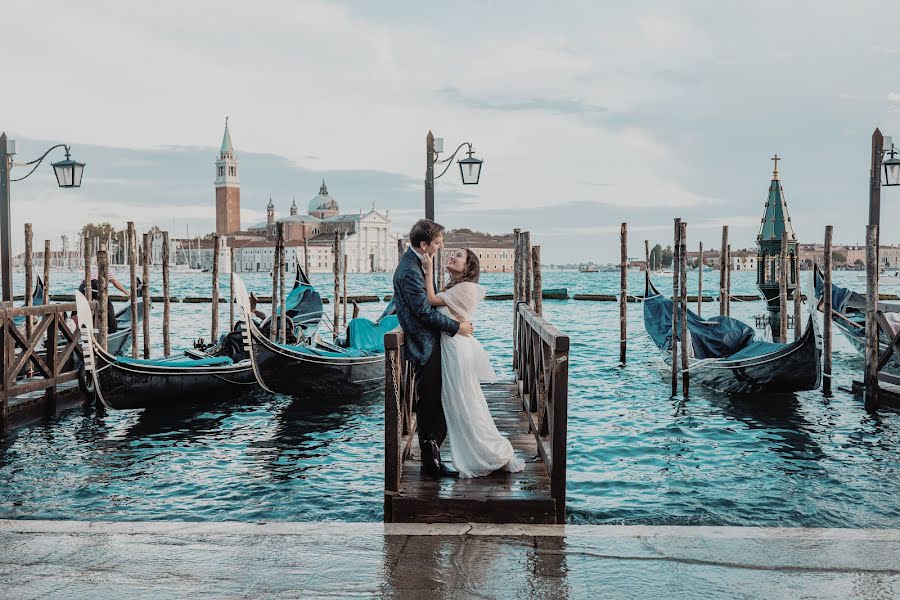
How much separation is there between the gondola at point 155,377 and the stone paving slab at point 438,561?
12.8ft

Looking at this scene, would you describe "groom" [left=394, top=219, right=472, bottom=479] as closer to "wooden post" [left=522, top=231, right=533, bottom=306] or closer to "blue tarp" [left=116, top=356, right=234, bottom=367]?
"wooden post" [left=522, top=231, right=533, bottom=306]

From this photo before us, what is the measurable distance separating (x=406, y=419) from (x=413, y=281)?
1961 millimetres

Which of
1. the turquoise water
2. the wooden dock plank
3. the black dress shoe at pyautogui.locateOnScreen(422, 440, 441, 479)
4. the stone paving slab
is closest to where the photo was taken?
the stone paving slab

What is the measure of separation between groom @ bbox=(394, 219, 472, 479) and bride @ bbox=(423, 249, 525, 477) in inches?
1.6

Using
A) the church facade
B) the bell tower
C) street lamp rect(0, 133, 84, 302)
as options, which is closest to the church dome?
the church facade

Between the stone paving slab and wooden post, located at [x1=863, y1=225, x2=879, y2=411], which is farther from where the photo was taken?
wooden post, located at [x1=863, y1=225, x2=879, y2=411]

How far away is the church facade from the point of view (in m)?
91.6

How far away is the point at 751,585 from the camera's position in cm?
254

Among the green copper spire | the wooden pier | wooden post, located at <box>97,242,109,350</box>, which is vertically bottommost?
the wooden pier

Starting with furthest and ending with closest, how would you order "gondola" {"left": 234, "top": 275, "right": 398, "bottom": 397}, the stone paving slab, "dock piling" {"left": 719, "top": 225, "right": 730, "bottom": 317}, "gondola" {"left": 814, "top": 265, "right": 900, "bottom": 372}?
"dock piling" {"left": 719, "top": 225, "right": 730, "bottom": 317} → "gondola" {"left": 814, "top": 265, "right": 900, "bottom": 372} → "gondola" {"left": 234, "top": 275, "right": 398, "bottom": 397} → the stone paving slab

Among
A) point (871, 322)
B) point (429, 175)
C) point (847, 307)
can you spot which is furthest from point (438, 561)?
point (847, 307)

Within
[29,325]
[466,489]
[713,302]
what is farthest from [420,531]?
[713,302]

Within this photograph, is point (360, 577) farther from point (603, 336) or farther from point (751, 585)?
point (603, 336)

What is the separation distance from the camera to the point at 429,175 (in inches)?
306
